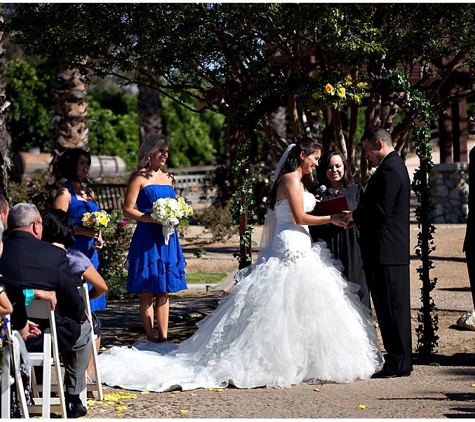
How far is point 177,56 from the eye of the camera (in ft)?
33.7

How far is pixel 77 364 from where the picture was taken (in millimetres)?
6047

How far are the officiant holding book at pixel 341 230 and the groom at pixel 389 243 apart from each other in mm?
719

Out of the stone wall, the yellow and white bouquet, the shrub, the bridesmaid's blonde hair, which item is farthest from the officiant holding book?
the stone wall

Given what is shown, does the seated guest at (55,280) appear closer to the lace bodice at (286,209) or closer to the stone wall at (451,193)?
the lace bodice at (286,209)

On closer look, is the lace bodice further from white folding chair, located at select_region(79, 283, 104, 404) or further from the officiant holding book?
white folding chair, located at select_region(79, 283, 104, 404)

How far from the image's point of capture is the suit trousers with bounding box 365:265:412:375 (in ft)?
24.2

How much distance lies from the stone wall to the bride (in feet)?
44.7

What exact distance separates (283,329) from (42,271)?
7.35 ft

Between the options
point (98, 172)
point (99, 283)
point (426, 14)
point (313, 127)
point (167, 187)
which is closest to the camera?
point (99, 283)

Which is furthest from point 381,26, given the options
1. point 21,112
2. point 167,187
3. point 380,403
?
point 21,112

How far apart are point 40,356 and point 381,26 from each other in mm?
5693

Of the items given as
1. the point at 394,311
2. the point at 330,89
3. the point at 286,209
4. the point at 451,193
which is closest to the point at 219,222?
the point at 451,193

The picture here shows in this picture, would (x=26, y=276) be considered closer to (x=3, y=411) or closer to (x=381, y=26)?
(x=3, y=411)

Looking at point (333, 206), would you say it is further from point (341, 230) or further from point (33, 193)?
point (33, 193)
